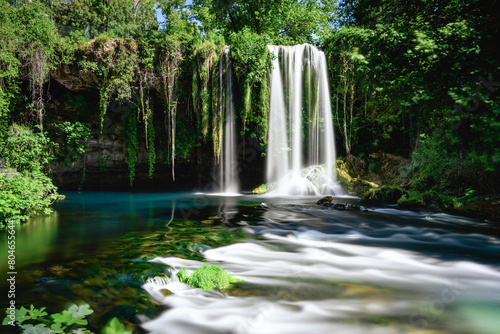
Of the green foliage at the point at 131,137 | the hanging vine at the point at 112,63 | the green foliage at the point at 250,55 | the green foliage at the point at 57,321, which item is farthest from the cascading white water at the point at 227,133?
the green foliage at the point at 57,321

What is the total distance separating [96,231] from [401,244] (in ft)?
20.1

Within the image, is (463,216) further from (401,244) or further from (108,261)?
(108,261)

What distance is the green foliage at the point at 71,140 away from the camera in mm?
14547

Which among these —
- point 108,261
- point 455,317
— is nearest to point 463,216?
point 455,317

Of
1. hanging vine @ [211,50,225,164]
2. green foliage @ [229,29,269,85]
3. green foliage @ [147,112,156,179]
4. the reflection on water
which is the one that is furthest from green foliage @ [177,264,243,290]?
green foliage @ [147,112,156,179]

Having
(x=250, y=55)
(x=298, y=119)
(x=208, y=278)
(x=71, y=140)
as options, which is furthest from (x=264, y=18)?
(x=208, y=278)

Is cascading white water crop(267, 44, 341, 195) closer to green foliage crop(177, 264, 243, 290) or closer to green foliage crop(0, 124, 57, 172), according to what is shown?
green foliage crop(0, 124, 57, 172)

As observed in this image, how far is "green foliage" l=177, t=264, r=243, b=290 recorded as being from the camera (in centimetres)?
335

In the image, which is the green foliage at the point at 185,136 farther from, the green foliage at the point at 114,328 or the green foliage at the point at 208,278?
the green foliage at the point at 114,328

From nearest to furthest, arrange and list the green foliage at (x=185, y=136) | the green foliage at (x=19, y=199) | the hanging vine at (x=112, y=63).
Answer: the green foliage at (x=19, y=199) < the hanging vine at (x=112, y=63) < the green foliage at (x=185, y=136)

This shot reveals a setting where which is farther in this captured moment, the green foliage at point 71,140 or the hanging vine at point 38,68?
the green foliage at point 71,140

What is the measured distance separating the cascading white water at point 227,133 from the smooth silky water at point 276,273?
329 inches

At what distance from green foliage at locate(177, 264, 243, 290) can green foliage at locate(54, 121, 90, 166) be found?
13.5 m

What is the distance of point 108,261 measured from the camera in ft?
13.3
